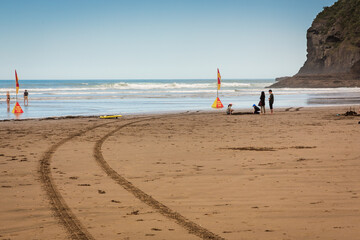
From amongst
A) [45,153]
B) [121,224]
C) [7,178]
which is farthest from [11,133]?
[121,224]

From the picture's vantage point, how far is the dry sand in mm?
4836

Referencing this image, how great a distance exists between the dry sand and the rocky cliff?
9099cm

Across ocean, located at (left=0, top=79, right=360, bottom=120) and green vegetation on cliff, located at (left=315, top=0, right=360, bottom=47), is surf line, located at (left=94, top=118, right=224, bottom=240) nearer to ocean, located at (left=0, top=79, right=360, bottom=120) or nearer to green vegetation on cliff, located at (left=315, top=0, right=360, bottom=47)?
ocean, located at (left=0, top=79, right=360, bottom=120)

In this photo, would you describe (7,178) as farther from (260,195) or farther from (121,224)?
(260,195)

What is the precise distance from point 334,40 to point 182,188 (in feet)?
404

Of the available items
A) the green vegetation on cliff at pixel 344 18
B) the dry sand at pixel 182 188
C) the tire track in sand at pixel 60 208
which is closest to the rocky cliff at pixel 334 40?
the green vegetation on cliff at pixel 344 18

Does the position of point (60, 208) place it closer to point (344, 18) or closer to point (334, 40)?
point (334, 40)

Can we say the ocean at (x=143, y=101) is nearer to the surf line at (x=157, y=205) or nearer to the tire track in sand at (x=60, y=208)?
the tire track in sand at (x=60, y=208)

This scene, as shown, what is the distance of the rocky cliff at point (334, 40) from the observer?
109625 millimetres

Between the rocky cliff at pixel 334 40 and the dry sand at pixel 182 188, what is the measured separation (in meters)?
91.0

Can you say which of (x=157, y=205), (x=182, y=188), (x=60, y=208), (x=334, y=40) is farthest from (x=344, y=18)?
(x=60, y=208)

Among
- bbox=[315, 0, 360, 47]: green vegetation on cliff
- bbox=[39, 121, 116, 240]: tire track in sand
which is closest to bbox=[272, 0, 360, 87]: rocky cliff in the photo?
bbox=[315, 0, 360, 47]: green vegetation on cliff

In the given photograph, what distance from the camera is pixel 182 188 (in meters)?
6.71

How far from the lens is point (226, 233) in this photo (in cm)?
465
